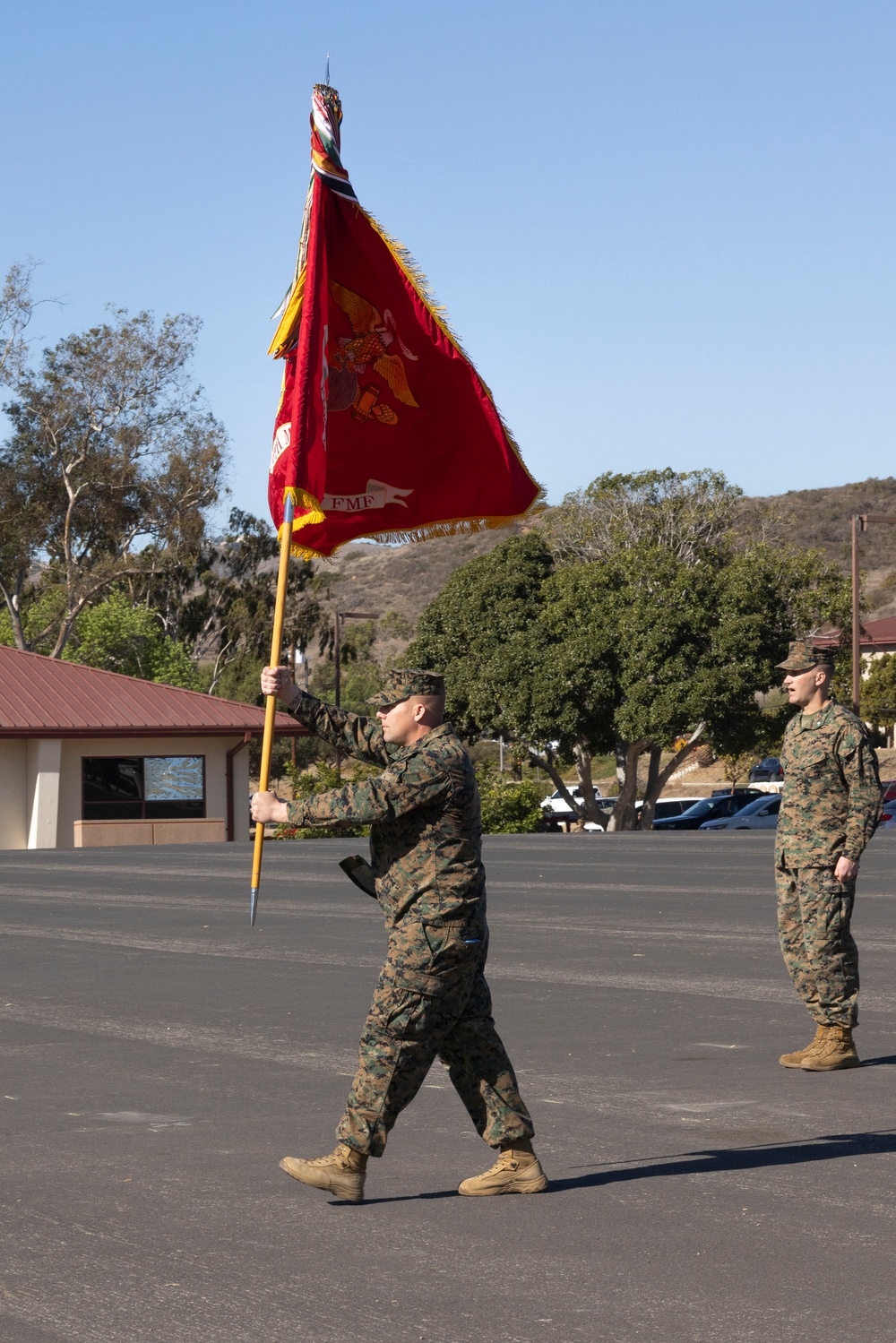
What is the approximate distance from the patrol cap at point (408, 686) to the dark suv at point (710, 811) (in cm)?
4331

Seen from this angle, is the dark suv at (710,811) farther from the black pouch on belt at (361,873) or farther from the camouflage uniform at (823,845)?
the black pouch on belt at (361,873)

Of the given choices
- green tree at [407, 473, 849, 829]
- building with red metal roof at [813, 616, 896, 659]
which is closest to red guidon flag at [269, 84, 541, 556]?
green tree at [407, 473, 849, 829]

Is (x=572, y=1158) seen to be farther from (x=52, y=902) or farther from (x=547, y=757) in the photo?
(x=547, y=757)

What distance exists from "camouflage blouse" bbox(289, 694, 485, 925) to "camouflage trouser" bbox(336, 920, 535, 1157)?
9cm

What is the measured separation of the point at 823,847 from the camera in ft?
27.3

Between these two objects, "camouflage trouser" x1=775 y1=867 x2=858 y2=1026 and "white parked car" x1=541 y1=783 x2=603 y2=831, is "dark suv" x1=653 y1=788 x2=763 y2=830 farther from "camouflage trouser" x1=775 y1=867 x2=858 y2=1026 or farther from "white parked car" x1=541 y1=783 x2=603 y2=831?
"camouflage trouser" x1=775 y1=867 x2=858 y2=1026

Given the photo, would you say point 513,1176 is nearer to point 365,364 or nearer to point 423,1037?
point 423,1037

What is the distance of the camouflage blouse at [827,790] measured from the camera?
8.26 m

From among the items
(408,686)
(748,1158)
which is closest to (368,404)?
(408,686)

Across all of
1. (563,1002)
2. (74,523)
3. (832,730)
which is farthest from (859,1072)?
(74,523)

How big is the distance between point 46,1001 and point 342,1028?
7.86ft

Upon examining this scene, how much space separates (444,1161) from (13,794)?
34282 mm

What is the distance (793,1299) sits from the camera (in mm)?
4699

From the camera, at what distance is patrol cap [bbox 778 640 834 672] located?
27.8 ft
